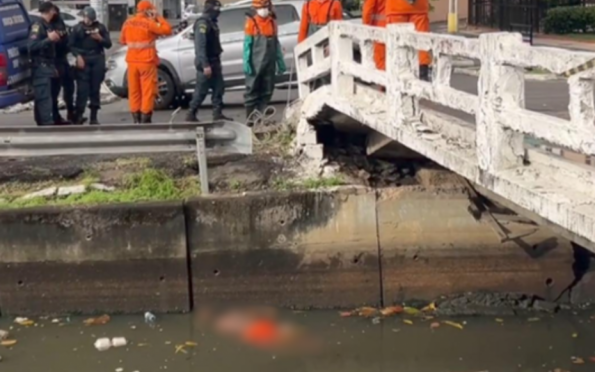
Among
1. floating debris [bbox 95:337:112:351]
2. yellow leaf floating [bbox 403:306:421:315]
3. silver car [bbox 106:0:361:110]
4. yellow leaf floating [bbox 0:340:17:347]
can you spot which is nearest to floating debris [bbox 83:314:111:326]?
floating debris [bbox 95:337:112:351]

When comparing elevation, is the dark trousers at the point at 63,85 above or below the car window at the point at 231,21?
below

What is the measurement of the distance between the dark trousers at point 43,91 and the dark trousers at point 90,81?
0.47 metres

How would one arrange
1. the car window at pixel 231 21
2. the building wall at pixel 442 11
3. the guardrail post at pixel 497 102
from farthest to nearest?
the building wall at pixel 442 11 → the car window at pixel 231 21 → the guardrail post at pixel 497 102

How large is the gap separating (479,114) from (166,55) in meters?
9.57

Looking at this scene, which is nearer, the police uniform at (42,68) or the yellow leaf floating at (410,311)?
the yellow leaf floating at (410,311)

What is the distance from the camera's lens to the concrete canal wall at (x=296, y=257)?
30.4 feet

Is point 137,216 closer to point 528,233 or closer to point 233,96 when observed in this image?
point 528,233

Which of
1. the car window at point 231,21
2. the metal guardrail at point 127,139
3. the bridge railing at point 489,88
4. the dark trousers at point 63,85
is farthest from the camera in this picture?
the car window at point 231,21

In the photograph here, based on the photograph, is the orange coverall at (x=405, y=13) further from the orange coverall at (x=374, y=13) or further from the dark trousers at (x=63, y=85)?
the dark trousers at (x=63, y=85)

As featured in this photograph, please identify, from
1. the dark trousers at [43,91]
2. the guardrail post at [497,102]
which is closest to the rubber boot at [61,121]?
the dark trousers at [43,91]

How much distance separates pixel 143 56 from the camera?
11.6 metres

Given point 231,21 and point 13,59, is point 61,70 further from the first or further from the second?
point 231,21

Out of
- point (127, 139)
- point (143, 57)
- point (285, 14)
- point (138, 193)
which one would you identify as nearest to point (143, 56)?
point (143, 57)

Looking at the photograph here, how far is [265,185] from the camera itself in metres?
9.67
